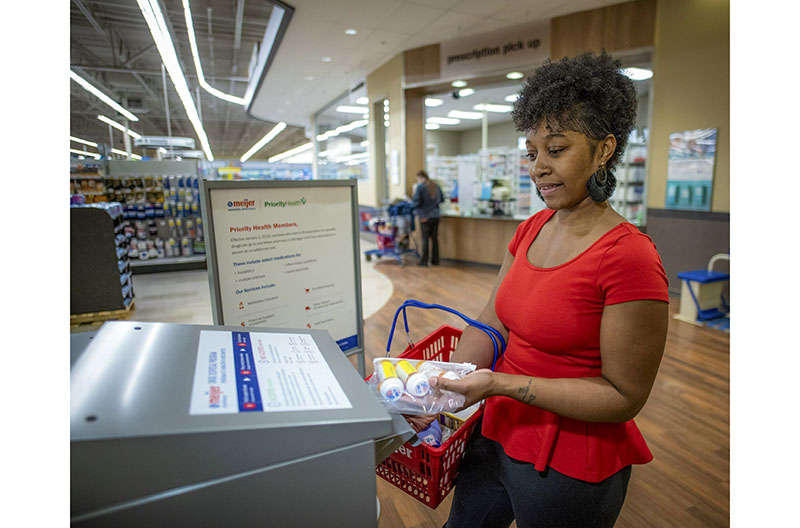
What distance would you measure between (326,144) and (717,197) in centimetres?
1246

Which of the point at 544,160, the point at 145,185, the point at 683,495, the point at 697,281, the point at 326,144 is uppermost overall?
the point at 326,144

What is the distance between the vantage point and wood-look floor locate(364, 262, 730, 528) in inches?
75.6

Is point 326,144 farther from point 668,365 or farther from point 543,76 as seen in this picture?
point 543,76

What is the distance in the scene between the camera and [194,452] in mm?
529

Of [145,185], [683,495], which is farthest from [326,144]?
[683,495]

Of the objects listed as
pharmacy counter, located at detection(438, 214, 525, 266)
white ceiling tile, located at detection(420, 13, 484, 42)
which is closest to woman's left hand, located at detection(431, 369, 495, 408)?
pharmacy counter, located at detection(438, 214, 525, 266)

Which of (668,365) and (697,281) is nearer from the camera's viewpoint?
(668,365)

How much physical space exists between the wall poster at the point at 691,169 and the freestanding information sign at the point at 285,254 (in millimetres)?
4586

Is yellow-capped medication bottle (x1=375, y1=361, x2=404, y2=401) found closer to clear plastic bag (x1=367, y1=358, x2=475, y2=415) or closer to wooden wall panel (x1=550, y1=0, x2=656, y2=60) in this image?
clear plastic bag (x1=367, y1=358, x2=475, y2=415)

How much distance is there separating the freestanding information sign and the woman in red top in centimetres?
94

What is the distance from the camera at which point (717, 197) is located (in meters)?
4.70

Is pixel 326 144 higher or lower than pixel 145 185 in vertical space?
higher

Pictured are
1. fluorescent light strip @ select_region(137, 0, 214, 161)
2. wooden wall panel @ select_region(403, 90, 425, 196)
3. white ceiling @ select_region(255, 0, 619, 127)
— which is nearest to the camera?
fluorescent light strip @ select_region(137, 0, 214, 161)

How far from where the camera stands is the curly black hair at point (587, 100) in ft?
3.07
